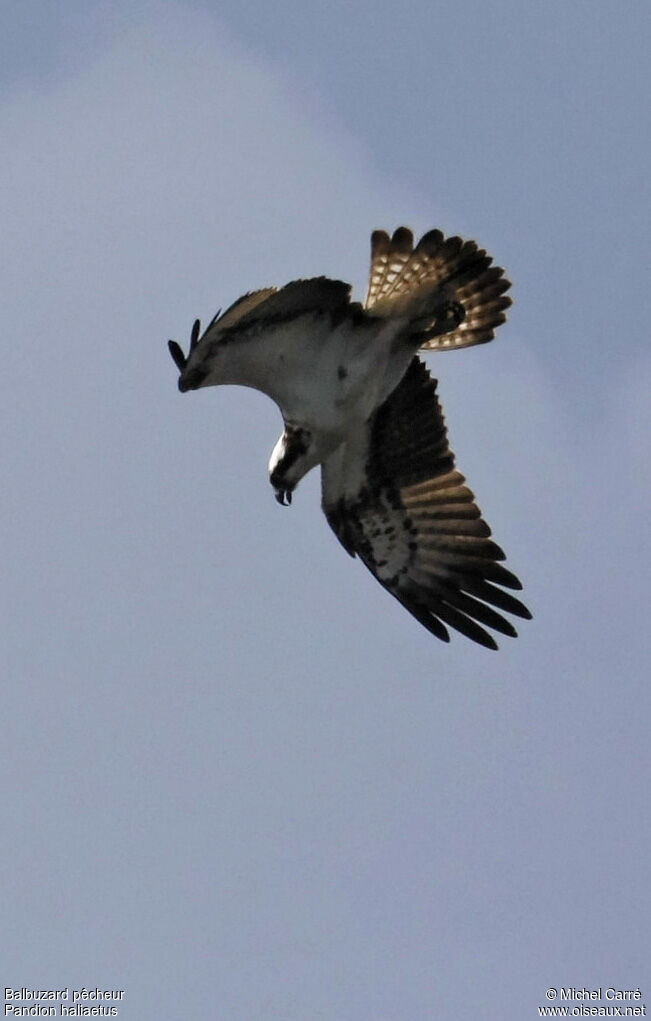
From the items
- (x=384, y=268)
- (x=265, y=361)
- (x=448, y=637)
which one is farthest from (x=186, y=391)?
(x=448, y=637)

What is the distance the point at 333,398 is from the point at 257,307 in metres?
1.04

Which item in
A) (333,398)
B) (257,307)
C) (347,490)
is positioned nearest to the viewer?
(257,307)

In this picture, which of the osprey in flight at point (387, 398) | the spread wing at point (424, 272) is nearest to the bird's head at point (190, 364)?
the osprey in flight at point (387, 398)

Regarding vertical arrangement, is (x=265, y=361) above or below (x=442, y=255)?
below

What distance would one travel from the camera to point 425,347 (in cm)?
1295

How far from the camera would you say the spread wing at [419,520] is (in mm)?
12898

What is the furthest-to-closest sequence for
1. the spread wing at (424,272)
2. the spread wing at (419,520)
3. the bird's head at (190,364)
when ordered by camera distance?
1. the spread wing at (419,520)
2. the spread wing at (424,272)
3. the bird's head at (190,364)

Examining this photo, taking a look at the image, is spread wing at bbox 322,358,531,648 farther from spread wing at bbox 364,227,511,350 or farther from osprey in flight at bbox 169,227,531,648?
spread wing at bbox 364,227,511,350

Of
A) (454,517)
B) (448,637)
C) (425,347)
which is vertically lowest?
(448,637)

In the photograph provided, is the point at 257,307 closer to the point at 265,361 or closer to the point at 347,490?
the point at 265,361

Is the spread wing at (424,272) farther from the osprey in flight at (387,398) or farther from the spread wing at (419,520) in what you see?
the spread wing at (419,520)

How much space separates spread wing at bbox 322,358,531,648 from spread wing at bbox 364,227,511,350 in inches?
22.5

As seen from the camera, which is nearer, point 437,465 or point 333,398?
point 333,398

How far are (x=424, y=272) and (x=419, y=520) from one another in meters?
1.80
